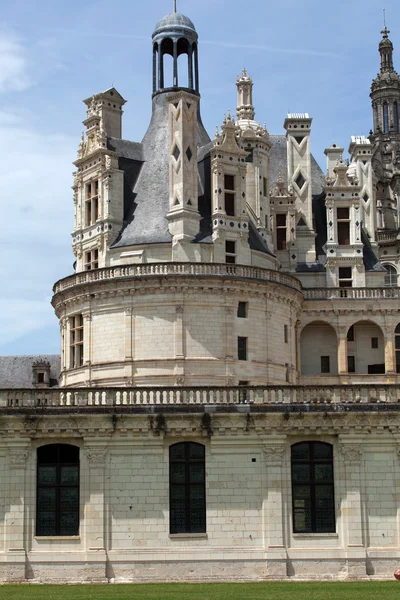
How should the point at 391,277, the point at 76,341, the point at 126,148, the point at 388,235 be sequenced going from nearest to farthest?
the point at 76,341 → the point at 126,148 → the point at 391,277 → the point at 388,235

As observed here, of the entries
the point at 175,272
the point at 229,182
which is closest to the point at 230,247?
the point at 229,182

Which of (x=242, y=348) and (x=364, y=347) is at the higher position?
(x=364, y=347)

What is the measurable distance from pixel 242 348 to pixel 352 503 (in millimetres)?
24073

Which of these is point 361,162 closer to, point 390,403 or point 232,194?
point 232,194

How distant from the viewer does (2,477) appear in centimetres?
3812

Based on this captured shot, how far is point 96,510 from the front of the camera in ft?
124

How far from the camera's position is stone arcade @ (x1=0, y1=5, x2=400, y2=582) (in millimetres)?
37938

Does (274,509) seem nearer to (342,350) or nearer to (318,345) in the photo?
(342,350)

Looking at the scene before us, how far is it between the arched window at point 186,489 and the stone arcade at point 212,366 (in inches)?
2.3

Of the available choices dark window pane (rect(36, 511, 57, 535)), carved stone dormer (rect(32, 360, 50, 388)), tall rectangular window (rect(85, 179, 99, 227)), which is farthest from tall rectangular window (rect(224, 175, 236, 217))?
dark window pane (rect(36, 511, 57, 535))

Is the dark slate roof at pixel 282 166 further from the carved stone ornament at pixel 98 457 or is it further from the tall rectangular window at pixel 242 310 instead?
the carved stone ornament at pixel 98 457

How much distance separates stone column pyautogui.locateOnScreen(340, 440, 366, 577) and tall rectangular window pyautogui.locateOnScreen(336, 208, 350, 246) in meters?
36.8

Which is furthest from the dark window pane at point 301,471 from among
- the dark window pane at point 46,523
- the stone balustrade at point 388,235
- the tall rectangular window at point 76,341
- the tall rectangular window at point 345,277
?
the stone balustrade at point 388,235

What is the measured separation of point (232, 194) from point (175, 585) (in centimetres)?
3384
